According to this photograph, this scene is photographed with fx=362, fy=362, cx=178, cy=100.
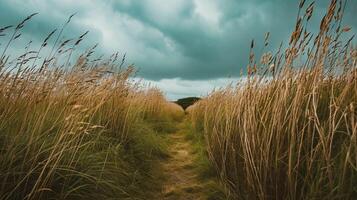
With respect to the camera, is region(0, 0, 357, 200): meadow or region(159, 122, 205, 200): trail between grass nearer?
region(0, 0, 357, 200): meadow

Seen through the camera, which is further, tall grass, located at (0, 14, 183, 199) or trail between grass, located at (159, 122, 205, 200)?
trail between grass, located at (159, 122, 205, 200)

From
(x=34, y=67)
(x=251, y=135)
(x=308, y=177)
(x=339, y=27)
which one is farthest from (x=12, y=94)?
(x=339, y=27)

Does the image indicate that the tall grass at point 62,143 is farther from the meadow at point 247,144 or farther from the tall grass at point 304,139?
the tall grass at point 304,139

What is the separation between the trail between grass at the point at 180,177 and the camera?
3188 millimetres

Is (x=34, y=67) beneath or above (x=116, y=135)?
above

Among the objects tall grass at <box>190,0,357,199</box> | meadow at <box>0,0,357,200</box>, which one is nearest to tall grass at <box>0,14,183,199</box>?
meadow at <box>0,0,357,200</box>

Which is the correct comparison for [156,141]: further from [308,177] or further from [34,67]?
[308,177]

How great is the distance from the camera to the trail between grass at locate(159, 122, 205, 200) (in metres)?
3.19

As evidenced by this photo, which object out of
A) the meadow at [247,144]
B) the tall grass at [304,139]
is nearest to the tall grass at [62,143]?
the meadow at [247,144]

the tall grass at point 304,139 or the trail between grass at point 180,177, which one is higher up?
the tall grass at point 304,139

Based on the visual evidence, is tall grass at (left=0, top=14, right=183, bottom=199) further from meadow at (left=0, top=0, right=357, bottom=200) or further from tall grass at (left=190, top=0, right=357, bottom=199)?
tall grass at (left=190, top=0, right=357, bottom=199)

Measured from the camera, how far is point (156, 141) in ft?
15.6

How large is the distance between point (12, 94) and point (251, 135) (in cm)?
178

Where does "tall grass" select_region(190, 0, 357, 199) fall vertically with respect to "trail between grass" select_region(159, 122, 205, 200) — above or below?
above
